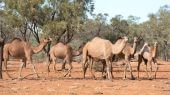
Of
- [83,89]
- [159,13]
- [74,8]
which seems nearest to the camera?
[83,89]

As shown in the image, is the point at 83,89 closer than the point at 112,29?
Yes

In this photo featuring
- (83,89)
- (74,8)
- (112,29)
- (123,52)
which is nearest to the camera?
(83,89)

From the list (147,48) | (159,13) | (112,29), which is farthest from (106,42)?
(159,13)

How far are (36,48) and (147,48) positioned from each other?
222 inches

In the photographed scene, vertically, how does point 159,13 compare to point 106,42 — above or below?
above

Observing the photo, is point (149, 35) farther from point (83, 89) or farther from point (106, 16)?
point (83, 89)

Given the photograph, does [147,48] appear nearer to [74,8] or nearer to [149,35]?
[74,8]

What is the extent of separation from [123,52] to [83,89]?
687cm

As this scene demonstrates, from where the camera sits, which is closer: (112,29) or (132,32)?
(112,29)

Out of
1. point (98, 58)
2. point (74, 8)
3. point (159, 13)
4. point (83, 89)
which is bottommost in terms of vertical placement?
point (83, 89)

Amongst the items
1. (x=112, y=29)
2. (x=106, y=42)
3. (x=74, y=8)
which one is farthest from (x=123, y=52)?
(x=112, y=29)

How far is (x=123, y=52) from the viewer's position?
839 inches

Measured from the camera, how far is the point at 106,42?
66.1ft

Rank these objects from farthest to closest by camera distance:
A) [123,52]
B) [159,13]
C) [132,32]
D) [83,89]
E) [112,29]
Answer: [159,13], [132,32], [112,29], [123,52], [83,89]
